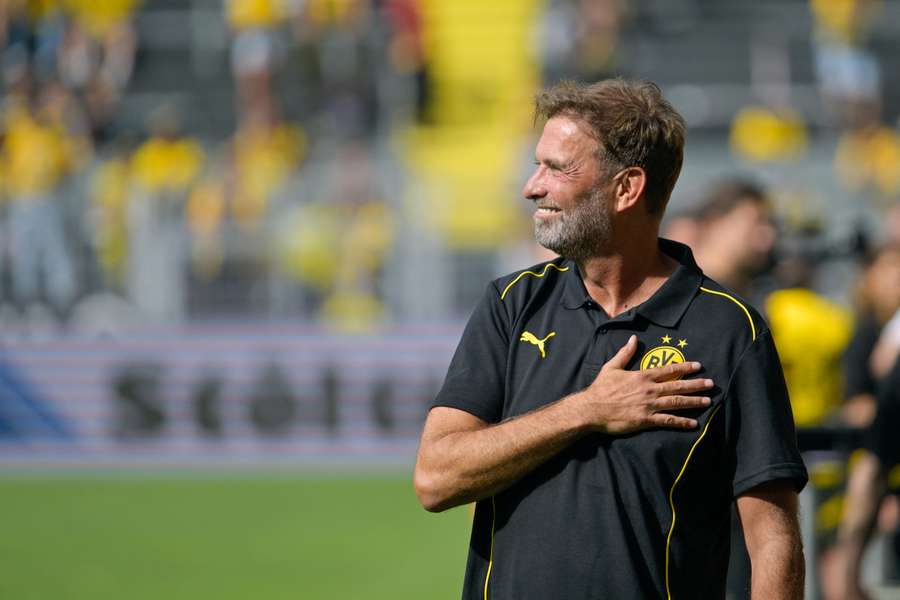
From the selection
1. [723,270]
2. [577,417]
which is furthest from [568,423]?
[723,270]

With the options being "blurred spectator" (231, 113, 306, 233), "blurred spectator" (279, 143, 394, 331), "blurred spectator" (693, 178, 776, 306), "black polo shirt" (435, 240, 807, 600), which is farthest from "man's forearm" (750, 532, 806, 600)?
"blurred spectator" (231, 113, 306, 233)

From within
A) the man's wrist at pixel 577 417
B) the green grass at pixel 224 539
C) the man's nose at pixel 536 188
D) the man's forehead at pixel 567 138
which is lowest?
the green grass at pixel 224 539

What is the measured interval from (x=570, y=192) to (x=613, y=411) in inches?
19.4

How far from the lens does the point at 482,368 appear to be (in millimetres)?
3152

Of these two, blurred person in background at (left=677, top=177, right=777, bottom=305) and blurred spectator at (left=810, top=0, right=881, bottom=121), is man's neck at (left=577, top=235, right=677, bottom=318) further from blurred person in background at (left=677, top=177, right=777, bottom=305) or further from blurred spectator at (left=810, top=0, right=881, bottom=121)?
blurred spectator at (left=810, top=0, right=881, bottom=121)

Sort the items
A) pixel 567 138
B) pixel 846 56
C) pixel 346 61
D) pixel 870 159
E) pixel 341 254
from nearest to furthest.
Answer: pixel 567 138 < pixel 341 254 < pixel 870 159 < pixel 846 56 < pixel 346 61

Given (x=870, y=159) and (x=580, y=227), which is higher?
(x=580, y=227)

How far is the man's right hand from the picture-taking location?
→ 9.68 feet

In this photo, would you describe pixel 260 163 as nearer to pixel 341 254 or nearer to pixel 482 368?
pixel 341 254

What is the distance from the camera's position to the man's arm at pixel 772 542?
2.94m

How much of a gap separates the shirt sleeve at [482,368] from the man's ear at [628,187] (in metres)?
0.36

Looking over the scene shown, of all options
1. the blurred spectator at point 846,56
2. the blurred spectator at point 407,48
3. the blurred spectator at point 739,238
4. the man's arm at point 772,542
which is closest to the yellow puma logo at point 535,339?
the man's arm at point 772,542

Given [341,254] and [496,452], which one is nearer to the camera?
[496,452]

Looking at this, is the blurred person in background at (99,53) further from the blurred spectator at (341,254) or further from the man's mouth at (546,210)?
the man's mouth at (546,210)
